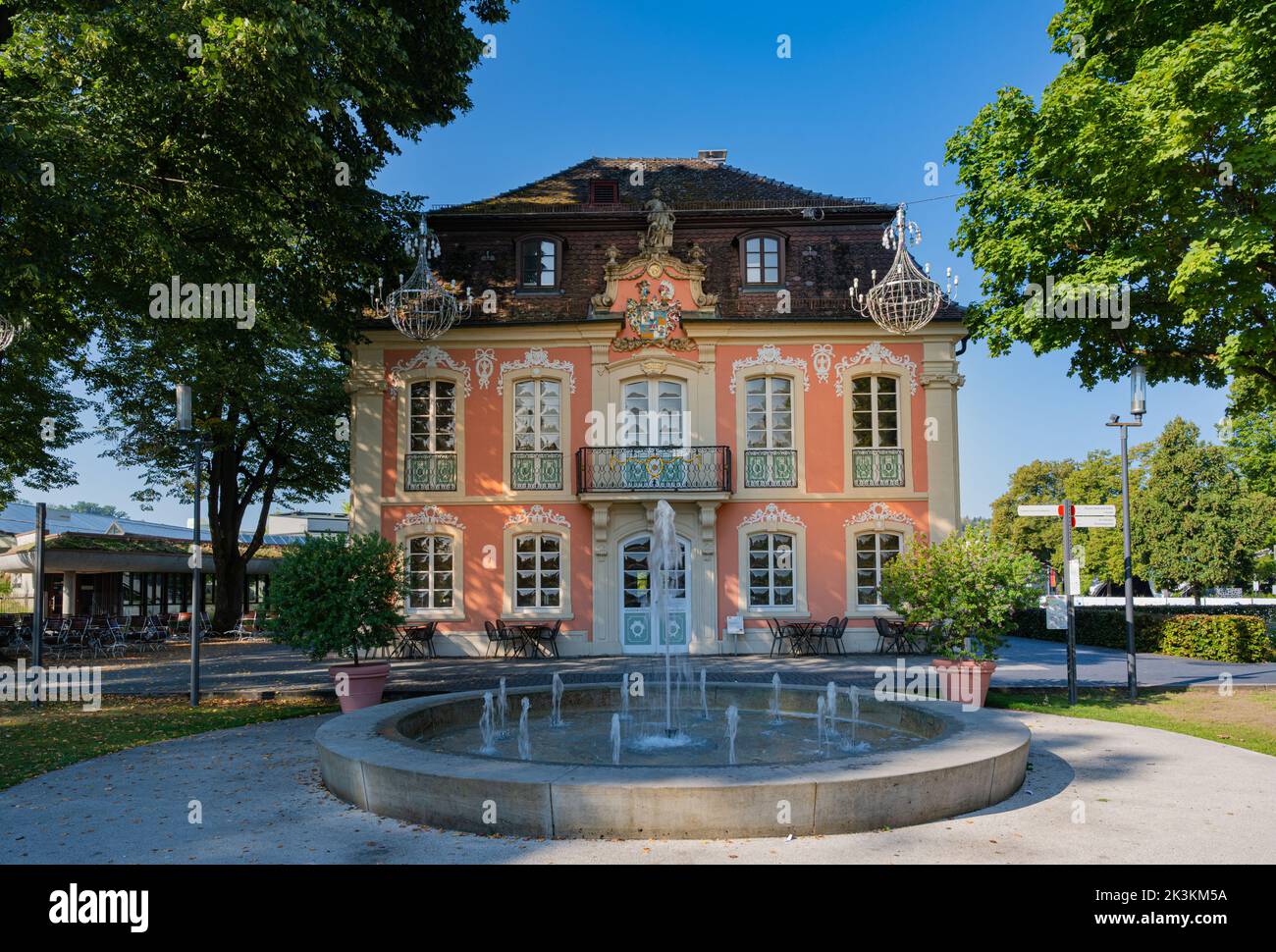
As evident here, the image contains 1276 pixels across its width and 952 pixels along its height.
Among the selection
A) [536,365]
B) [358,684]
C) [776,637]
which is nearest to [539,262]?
[536,365]

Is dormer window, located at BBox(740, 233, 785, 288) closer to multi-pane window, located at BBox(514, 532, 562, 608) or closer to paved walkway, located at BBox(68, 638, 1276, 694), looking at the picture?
multi-pane window, located at BBox(514, 532, 562, 608)

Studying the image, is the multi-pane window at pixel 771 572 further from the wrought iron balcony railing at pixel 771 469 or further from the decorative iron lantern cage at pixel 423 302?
the decorative iron lantern cage at pixel 423 302

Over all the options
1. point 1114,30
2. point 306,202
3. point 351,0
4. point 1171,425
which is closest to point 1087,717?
point 1114,30

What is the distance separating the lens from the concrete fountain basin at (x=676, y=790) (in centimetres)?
566

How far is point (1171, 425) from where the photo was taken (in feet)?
151

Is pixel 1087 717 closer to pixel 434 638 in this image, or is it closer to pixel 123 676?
pixel 434 638

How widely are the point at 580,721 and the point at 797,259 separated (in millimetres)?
14422

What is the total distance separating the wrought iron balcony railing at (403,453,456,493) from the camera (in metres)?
20.5

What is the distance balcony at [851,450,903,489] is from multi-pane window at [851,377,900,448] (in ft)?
0.87

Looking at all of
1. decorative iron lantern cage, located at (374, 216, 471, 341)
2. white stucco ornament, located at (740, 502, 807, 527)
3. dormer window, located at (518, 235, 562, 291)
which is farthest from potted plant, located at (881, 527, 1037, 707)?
dormer window, located at (518, 235, 562, 291)

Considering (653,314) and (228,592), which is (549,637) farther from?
(228,592)

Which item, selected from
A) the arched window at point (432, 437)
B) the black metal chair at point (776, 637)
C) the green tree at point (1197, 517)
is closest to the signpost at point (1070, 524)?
the black metal chair at point (776, 637)

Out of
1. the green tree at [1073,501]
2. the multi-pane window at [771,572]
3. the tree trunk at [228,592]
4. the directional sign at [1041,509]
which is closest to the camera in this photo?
the directional sign at [1041,509]

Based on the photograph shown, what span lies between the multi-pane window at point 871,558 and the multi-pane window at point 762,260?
6.66 m
